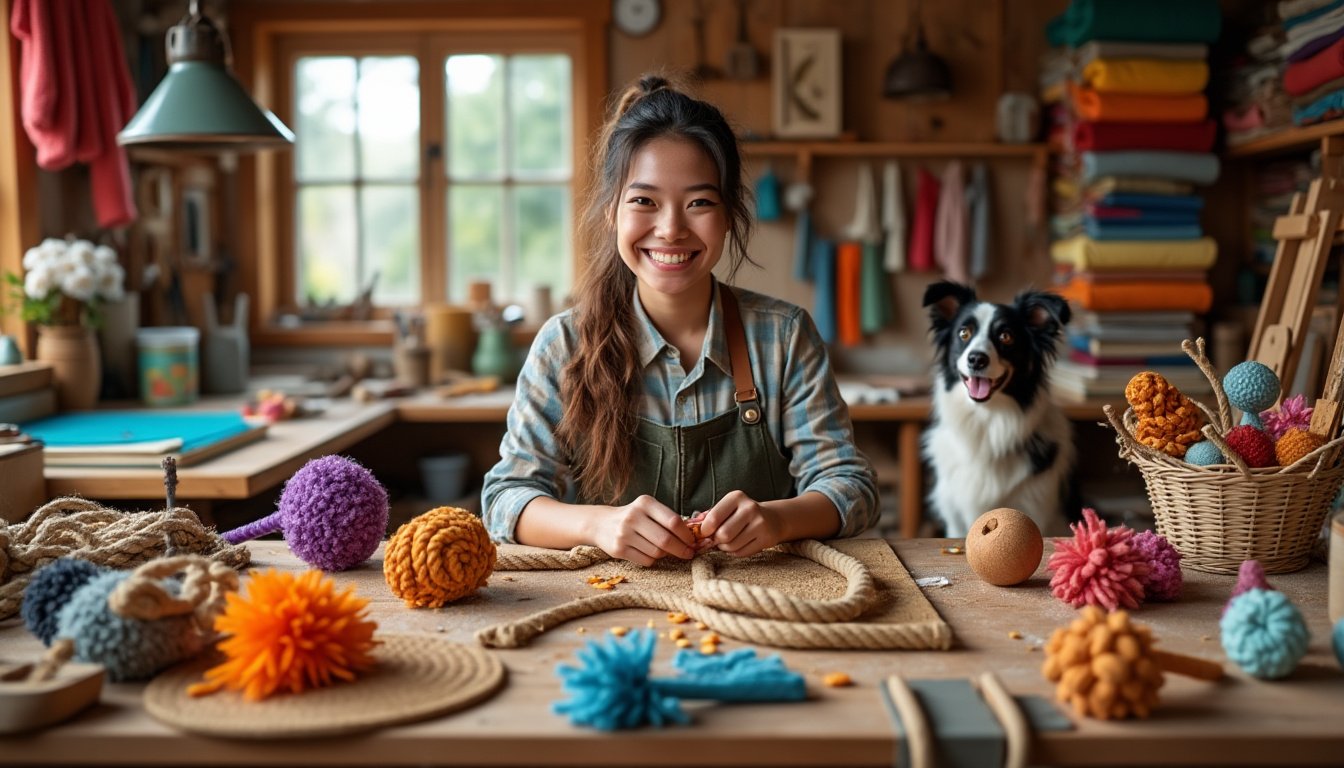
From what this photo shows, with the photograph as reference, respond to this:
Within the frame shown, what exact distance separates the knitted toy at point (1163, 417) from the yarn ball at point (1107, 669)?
0.56 metres

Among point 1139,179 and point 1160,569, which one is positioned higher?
point 1139,179

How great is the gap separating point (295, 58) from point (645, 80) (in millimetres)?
3008

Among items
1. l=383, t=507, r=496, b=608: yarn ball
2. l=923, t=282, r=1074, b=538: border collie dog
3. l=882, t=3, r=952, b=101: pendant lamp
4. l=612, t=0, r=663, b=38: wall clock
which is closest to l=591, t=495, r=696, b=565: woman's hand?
l=383, t=507, r=496, b=608: yarn ball

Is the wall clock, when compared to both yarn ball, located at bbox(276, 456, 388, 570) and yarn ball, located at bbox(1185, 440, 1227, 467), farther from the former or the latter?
yarn ball, located at bbox(1185, 440, 1227, 467)

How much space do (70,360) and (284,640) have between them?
254 centimetres

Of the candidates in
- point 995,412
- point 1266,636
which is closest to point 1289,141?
point 995,412

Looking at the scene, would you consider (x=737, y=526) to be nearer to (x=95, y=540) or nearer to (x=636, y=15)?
(x=95, y=540)

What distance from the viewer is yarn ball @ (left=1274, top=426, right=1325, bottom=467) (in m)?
1.62

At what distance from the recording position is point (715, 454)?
2.12 metres

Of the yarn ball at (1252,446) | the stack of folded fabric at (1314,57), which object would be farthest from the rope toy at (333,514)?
the stack of folded fabric at (1314,57)

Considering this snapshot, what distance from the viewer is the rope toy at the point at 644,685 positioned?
112 centimetres

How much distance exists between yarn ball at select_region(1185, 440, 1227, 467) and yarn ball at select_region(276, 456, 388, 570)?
3.78 feet

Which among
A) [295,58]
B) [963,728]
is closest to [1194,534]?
[963,728]

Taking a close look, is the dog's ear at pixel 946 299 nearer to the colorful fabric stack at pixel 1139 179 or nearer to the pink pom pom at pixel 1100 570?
the colorful fabric stack at pixel 1139 179
